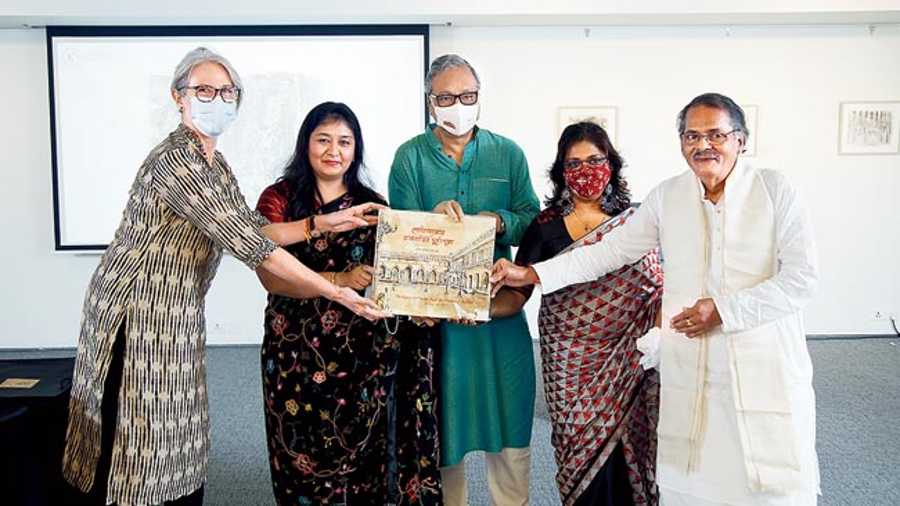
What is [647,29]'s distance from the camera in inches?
219

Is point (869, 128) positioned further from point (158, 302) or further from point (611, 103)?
point (158, 302)

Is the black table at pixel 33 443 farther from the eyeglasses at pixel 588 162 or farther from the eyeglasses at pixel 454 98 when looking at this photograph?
the eyeglasses at pixel 588 162

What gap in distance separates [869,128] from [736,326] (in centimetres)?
492

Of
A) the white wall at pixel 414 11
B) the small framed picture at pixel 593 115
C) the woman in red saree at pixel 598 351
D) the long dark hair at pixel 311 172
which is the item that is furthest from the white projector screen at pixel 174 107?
the woman in red saree at pixel 598 351

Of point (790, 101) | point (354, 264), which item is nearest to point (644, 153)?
point (790, 101)

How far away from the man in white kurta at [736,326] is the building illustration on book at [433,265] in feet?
1.75

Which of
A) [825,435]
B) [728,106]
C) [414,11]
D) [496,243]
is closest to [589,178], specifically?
[496,243]

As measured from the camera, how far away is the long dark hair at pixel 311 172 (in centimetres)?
216

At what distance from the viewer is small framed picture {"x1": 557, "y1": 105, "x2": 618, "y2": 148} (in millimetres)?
5637

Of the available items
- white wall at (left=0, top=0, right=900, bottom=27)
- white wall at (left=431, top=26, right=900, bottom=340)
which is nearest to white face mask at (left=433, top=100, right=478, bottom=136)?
white wall at (left=0, top=0, right=900, bottom=27)

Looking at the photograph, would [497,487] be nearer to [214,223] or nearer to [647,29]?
[214,223]

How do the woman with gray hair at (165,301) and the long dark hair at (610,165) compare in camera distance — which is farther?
the long dark hair at (610,165)

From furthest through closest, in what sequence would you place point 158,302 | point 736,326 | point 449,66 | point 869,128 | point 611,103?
point 869,128, point 611,103, point 449,66, point 158,302, point 736,326

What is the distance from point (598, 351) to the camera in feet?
7.23
